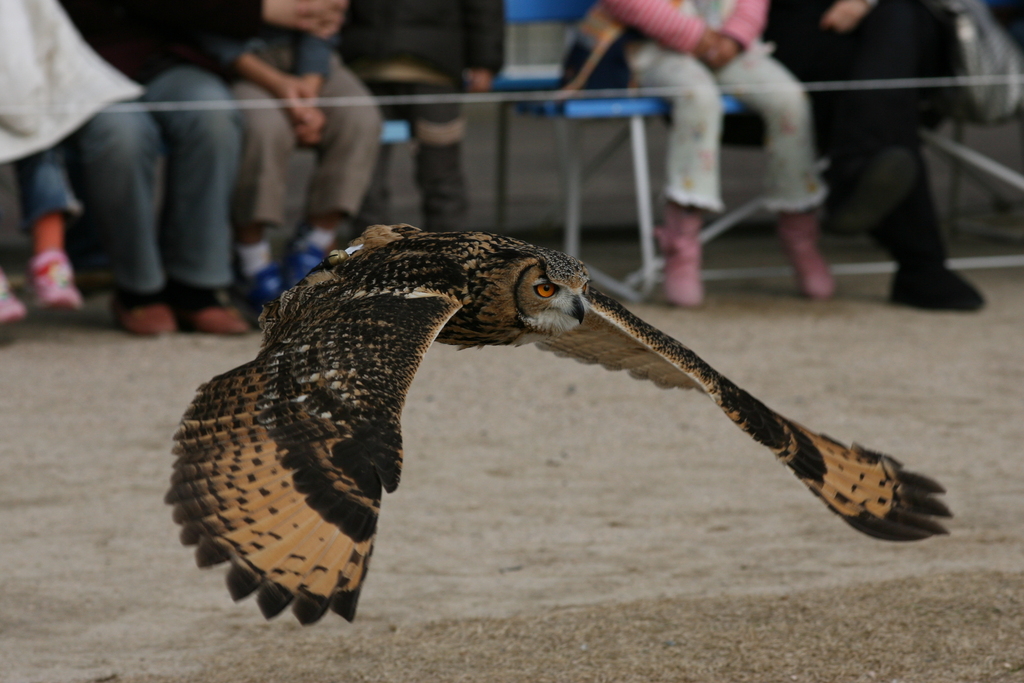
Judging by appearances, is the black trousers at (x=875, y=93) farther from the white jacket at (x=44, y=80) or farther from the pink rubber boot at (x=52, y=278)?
the pink rubber boot at (x=52, y=278)

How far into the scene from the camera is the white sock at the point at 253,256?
5.95 meters

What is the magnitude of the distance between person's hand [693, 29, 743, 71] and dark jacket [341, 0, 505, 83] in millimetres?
986

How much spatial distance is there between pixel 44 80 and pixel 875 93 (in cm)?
361

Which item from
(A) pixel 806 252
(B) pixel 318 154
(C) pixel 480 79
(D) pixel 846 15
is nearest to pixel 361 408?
(B) pixel 318 154

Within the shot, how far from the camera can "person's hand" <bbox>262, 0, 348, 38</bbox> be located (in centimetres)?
582

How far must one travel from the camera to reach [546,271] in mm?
3066

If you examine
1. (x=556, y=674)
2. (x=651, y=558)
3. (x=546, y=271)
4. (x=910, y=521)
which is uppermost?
(x=546, y=271)

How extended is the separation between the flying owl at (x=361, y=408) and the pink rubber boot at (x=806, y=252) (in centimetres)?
323

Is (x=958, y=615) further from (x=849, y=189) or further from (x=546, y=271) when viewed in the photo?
(x=849, y=189)

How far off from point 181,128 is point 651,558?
9.57 feet

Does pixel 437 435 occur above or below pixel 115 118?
below

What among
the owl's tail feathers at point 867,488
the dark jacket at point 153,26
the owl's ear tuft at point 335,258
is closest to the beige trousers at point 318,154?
the dark jacket at point 153,26

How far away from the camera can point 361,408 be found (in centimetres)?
242

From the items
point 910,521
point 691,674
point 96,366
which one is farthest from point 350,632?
point 96,366
